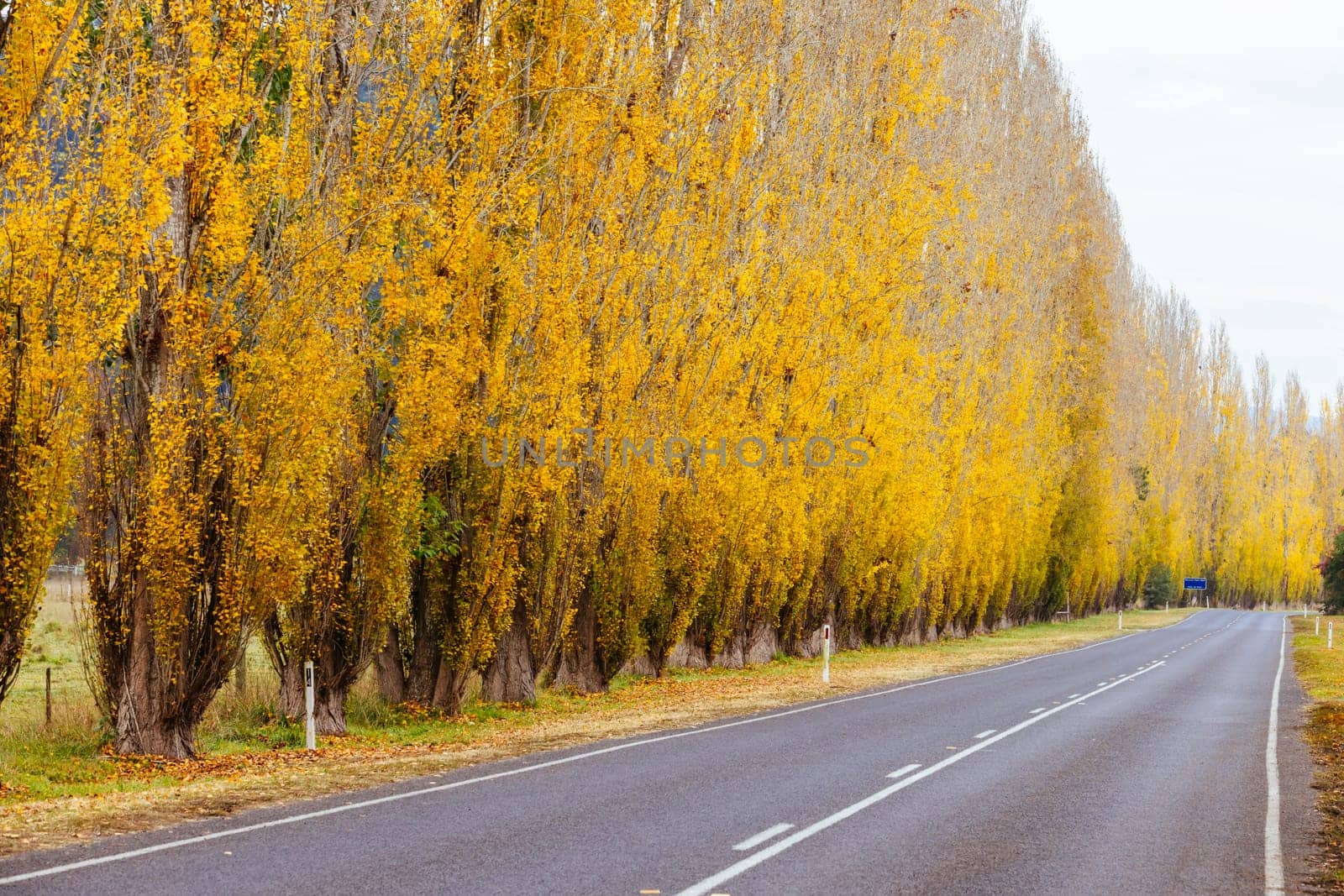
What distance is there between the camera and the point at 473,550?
1680cm

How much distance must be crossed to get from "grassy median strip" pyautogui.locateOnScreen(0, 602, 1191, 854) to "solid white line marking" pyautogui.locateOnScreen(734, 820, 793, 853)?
12.7ft

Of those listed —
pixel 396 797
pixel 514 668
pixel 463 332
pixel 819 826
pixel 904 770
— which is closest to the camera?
pixel 819 826

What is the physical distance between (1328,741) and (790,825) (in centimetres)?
1063

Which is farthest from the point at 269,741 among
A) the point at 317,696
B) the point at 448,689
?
the point at 448,689

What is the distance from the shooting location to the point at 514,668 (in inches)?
756

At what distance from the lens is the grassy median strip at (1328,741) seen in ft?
29.6

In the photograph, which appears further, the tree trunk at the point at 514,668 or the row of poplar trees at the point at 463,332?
the tree trunk at the point at 514,668

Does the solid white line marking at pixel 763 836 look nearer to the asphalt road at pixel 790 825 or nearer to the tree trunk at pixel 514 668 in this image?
the asphalt road at pixel 790 825

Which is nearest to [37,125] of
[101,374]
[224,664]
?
[101,374]

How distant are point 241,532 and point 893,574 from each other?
86.8 feet

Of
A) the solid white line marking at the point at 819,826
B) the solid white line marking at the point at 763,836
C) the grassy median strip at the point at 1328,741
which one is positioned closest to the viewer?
the solid white line marking at the point at 819,826

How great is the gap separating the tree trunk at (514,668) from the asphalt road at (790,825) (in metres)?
3.78

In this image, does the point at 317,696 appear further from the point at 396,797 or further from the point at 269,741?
the point at 396,797

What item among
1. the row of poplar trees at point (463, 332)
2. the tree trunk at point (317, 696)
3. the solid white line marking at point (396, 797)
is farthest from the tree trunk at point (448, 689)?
the solid white line marking at point (396, 797)
